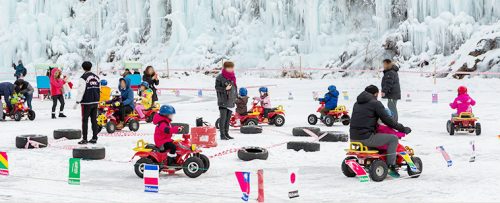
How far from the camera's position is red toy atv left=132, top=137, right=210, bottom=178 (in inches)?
385

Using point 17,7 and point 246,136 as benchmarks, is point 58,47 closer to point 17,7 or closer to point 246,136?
point 17,7

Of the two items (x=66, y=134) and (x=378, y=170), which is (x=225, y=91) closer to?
(x=66, y=134)

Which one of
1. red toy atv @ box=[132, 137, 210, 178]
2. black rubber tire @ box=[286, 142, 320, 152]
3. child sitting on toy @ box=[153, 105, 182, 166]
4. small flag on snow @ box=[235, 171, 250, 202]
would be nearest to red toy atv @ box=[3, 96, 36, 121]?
black rubber tire @ box=[286, 142, 320, 152]

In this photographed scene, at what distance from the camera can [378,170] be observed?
372 inches

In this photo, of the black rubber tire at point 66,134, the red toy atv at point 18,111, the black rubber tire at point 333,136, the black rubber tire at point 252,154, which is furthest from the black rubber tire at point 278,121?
the red toy atv at point 18,111

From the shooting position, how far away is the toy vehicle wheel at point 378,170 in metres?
9.37

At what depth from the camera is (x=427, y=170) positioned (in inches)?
410

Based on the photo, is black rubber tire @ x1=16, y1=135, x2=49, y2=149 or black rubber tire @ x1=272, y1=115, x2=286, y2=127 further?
black rubber tire @ x1=272, y1=115, x2=286, y2=127

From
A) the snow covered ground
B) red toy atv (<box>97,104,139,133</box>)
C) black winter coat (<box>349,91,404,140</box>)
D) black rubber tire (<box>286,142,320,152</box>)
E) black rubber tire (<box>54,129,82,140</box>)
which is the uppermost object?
A: black winter coat (<box>349,91,404,140</box>)

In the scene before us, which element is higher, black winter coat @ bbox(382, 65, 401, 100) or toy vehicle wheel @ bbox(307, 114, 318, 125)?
black winter coat @ bbox(382, 65, 401, 100)

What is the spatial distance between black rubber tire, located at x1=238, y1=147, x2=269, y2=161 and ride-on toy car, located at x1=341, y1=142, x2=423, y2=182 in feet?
6.87

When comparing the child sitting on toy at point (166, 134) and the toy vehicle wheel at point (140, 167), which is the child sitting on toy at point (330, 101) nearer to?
the child sitting on toy at point (166, 134)

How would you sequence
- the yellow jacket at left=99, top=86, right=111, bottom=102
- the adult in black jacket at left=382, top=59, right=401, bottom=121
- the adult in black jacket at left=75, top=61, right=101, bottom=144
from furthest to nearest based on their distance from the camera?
the yellow jacket at left=99, top=86, right=111, bottom=102, the adult in black jacket at left=382, top=59, right=401, bottom=121, the adult in black jacket at left=75, top=61, right=101, bottom=144

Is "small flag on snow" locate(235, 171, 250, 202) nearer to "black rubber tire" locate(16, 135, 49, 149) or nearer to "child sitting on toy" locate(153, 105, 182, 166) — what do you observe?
"child sitting on toy" locate(153, 105, 182, 166)
